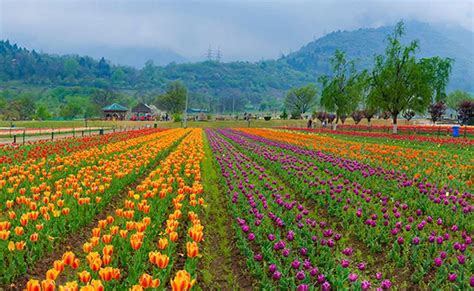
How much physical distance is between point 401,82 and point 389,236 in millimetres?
38047

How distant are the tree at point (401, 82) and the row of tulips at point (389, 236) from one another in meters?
32.9

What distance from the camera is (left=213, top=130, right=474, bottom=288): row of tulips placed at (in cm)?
496

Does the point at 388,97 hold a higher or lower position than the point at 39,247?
higher

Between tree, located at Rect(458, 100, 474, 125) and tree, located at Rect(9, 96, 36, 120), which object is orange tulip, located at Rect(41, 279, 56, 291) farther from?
tree, located at Rect(9, 96, 36, 120)

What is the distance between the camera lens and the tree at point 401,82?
132 ft

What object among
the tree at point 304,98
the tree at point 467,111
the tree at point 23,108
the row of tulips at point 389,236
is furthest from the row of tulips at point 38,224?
the tree at point 304,98

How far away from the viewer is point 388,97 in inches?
1619

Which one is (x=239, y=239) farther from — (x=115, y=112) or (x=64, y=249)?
(x=115, y=112)

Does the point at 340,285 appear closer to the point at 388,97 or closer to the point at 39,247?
the point at 39,247

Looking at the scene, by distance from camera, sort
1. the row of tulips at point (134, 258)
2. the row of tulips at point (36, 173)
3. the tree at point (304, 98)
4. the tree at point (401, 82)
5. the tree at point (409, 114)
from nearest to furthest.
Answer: the row of tulips at point (134, 258), the row of tulips at point (36, 173), the tree at point (401, 82), the tree at point (409, 114), the tree at point (304, 98)

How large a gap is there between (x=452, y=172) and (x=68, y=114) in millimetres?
125808

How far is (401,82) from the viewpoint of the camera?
4047cm

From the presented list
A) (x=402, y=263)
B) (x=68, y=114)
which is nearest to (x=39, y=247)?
(x=402, y=263)

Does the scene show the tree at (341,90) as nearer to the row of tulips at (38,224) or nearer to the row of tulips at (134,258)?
the row of tulips at (38,224)
